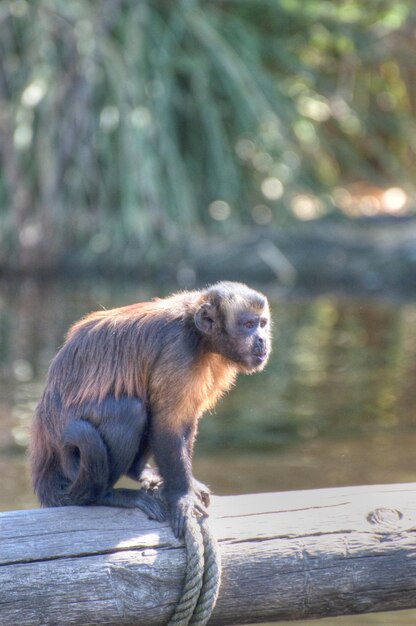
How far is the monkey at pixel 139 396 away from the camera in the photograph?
155 inches

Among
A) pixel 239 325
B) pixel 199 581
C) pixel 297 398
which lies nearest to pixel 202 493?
pixel 199 581

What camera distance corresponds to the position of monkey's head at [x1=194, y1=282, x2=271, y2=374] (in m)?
4.23

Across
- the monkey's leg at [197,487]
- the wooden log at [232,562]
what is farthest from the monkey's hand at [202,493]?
the wooden log at [232,562]

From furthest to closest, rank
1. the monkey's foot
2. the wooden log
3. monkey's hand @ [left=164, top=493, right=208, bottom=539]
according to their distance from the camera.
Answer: the monkey's foot
monkey's hand @ [left=164, top=493, right=208, bottom=539]
the wooden log

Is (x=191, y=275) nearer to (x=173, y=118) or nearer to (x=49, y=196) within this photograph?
(x=49, y=196)

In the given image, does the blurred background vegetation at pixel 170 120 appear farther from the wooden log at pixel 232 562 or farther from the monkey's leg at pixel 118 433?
the wooden log at pixel 232 562

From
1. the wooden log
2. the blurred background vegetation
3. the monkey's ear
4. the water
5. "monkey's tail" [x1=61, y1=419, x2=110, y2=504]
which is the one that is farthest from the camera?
the blurred background vegetation

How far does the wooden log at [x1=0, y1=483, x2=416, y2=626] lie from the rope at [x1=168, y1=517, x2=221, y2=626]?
0.06m

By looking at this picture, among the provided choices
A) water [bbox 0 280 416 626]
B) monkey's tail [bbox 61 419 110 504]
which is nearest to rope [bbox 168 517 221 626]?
monkey's tail [bbox 61 419 110 504]

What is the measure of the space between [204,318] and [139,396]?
1.28ft

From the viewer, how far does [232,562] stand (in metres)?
3.60

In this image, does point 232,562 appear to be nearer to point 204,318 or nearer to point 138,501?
point 138,501

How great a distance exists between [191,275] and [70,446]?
12.4 meters

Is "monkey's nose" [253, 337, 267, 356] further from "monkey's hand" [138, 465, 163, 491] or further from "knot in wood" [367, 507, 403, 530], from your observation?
"knot in wood" [367, 507, 403, 530]
